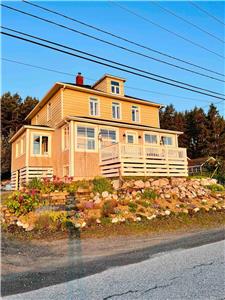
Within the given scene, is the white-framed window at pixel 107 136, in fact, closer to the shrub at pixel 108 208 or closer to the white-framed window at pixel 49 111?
the white-framed window at pixel 49 111

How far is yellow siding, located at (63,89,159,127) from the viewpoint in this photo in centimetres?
1833

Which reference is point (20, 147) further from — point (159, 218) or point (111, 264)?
point (111, 264)

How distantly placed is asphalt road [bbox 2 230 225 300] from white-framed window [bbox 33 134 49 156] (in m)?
13.3

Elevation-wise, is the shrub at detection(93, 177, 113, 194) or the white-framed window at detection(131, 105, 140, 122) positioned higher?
the white-framed window at detection(131, 105, 140, 122)

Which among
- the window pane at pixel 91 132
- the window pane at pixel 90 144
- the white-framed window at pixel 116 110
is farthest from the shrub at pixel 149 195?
the white-framed window at pixel 116 110

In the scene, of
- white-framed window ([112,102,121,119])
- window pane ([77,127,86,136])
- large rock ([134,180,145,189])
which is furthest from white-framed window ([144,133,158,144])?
large rock ([134,180,145,189])

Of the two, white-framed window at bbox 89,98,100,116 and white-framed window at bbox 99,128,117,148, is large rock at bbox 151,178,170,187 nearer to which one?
white-framed window at bbox 99,128,117,148

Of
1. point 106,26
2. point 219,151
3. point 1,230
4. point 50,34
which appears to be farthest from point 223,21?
point 219,151

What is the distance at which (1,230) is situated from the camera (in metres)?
8.01

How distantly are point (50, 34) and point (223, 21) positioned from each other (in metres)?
8.16

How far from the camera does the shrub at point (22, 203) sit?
29.5 feet

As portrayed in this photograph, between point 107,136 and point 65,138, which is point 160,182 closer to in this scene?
point 107,136

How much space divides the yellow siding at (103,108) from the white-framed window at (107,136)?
2.21m

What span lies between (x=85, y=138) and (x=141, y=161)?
156 inches
